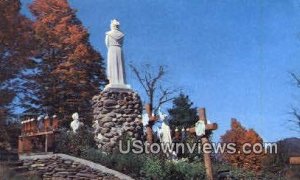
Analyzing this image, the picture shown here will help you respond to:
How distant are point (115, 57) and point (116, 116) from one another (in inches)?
94.7

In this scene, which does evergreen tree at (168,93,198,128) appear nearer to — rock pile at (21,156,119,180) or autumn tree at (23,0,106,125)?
autumn tree at (23,0,106,125)

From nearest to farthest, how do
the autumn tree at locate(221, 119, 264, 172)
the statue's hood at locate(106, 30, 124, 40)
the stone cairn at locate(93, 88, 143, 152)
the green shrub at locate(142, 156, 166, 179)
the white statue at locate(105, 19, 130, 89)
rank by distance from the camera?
1. the green shrub at locate(142, 156, 166, 179)
2. the stone cairn at locate(93, 88, 143, 152)
3. the white statue at locate(105, 19, 130, 89)
4. the statue's hood at locate(106, 30, 124, 40)
5. the autumn tree at locate(221, 119, 264, 172)

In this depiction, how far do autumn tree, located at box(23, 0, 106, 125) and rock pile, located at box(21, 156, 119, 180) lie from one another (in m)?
7.80

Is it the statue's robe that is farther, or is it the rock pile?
the statue's robe

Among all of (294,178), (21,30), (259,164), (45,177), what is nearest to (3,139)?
(21,30)

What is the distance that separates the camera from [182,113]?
28922 millimetres

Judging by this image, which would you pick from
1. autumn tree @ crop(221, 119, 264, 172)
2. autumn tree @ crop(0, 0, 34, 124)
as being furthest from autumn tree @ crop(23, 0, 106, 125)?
autumn tree @ crop(221, 119, 264, 172)

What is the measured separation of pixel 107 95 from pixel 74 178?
14.1ft

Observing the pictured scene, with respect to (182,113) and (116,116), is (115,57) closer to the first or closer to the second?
(116,116)

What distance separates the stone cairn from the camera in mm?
20094

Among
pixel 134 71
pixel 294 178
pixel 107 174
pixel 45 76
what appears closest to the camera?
pixel 294 178

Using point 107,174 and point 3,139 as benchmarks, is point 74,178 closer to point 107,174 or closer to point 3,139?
point 107,174

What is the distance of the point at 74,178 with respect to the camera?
17125 mm

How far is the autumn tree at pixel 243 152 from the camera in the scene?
2201 cm
